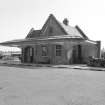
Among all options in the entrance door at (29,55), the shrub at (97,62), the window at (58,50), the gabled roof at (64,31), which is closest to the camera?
the shrub at (97,62)

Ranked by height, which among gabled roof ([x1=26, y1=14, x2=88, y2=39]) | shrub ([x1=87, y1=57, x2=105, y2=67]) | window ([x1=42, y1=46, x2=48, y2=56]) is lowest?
shrub ([x1=87, y1=57, x2=105, y2=67])

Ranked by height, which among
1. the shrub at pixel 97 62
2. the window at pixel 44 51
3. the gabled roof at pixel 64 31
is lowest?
the shrub at pixel 97 62

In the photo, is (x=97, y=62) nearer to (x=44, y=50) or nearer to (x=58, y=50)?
(x=58, y=50)

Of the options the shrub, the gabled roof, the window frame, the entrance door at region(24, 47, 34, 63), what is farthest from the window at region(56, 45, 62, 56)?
the entrance door at region(24, 47, 34, 63)

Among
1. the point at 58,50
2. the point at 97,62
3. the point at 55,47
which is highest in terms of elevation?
the point at 55,47

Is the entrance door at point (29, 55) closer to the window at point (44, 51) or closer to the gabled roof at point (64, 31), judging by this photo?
the window at point (44, 51)

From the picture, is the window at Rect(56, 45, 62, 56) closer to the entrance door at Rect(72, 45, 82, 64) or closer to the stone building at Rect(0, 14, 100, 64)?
the stone building at Rect(0, 14, 100, 64)

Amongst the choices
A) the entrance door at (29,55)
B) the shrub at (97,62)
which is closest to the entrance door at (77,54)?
the shrub at (97,62)

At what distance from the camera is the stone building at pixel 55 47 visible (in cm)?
2506

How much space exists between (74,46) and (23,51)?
30.6 ft

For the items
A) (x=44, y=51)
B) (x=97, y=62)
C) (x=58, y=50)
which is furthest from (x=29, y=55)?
(x=97, y=62)

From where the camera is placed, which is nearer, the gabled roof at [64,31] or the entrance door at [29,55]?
the gabled roof at [64,31]

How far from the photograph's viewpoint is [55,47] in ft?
85.0

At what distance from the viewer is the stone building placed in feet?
82.2
